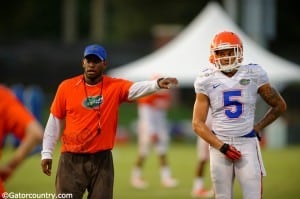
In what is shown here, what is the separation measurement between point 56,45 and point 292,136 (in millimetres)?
14299

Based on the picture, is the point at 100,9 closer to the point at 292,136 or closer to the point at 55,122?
the point at 292,136

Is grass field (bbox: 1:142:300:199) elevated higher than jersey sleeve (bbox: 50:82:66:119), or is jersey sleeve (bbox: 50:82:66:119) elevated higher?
jersey sleeve (bbox: 50:82:66:119)

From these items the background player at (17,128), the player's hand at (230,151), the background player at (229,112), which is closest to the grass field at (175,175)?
the background player at (229,112)

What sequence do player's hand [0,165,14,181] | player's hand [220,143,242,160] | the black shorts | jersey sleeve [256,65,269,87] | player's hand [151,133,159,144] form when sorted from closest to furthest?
player's hand [0,165,14,181] < player's hand [220,143,242,160] < the black shorts < jersey sleeve [256,65,269,87] < player's hand [151,133,159,144]

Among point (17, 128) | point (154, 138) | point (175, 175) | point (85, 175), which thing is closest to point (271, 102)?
point (85, 175)

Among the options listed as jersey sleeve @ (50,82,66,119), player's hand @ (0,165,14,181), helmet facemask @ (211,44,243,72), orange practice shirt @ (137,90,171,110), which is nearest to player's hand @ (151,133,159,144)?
orange practice shirt @ (137,90,171,110)

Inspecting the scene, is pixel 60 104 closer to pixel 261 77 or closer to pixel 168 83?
pixel 168 83

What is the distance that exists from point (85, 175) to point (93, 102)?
71 cm

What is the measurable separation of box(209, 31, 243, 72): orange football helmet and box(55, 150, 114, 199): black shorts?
1.42m

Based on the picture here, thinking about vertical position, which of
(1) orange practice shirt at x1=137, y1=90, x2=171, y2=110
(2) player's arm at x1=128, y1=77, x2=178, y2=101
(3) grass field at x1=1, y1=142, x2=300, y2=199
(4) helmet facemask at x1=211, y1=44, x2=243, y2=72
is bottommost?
(3) grass field at x1=1, y1=142, x2=300, y2=199

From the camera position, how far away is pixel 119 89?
28.5 ft

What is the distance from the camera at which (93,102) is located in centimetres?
853

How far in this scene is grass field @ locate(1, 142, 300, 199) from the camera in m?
13.9

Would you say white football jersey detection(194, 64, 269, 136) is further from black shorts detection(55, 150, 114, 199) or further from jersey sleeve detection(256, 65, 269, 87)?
black shorts detection(55, 150, 114, 199)
